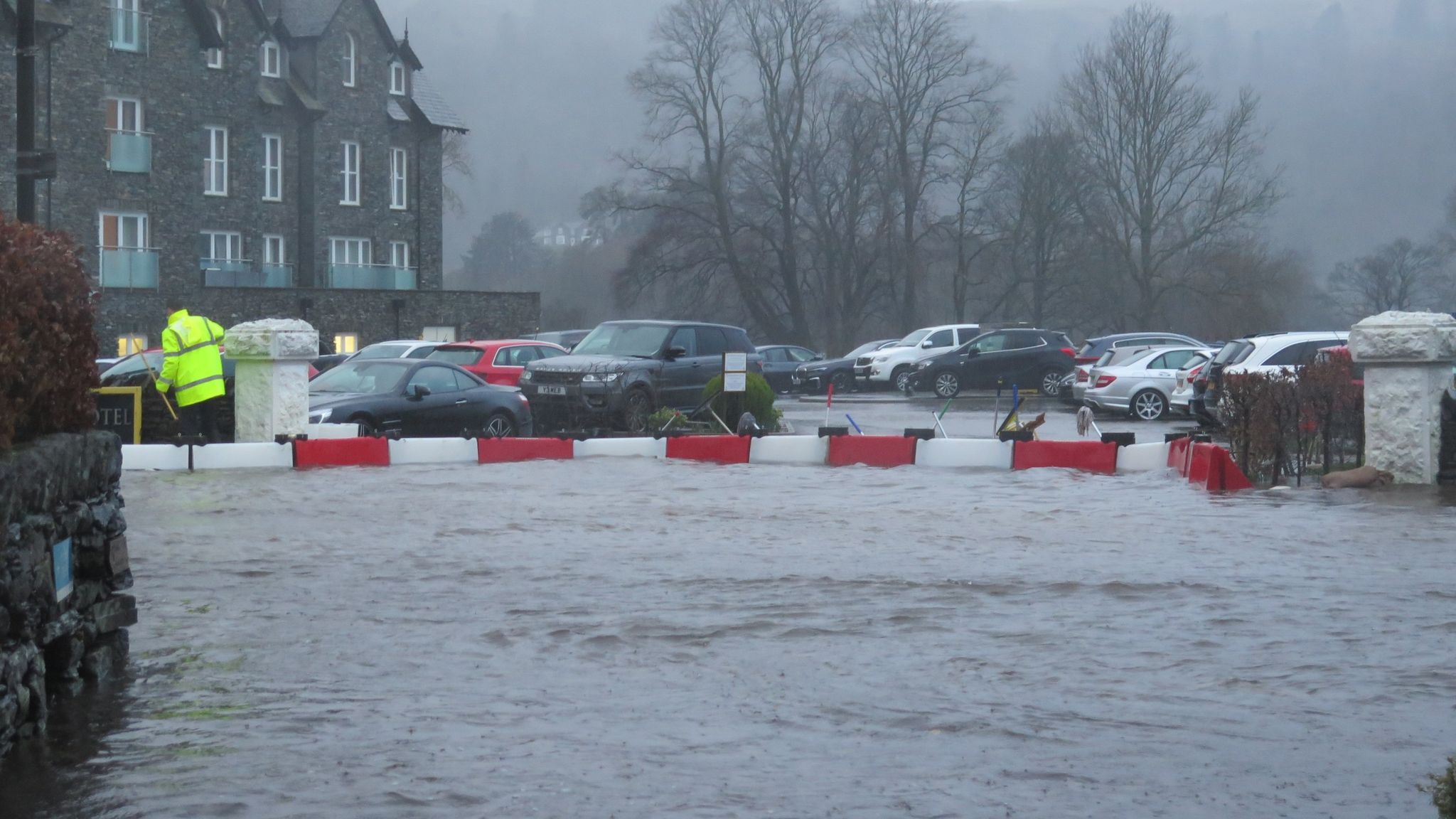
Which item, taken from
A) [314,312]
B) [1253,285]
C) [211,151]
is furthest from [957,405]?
[1253,285]

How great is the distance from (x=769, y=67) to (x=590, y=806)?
62.4 metres

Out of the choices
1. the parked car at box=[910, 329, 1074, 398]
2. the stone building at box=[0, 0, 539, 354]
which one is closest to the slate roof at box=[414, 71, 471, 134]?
the stone building at box=[0, 0, 539, 354]

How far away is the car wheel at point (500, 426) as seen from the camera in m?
22.0

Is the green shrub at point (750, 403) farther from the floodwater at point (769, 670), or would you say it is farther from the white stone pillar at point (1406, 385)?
the floodwater at point (769, 670)

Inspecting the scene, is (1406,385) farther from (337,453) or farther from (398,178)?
(398,178)

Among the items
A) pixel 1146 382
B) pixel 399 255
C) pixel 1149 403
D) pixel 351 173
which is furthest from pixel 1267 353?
pixel 399 255

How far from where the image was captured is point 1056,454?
1856 centimetres

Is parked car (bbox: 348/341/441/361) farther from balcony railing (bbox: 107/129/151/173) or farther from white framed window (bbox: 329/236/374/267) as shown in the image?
white framed window (bbox: 329/236/374/267)

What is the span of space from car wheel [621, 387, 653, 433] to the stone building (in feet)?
64.8

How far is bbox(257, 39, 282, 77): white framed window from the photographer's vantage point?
162 feet

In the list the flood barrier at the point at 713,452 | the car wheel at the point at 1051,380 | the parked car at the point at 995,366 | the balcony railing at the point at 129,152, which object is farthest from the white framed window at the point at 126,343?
the flood barrier at the point at 713,452

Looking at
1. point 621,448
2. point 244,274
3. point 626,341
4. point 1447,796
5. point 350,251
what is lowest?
point 1447,796

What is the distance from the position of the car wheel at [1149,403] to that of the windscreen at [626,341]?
10.6m

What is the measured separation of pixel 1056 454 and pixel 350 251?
37.1 m
